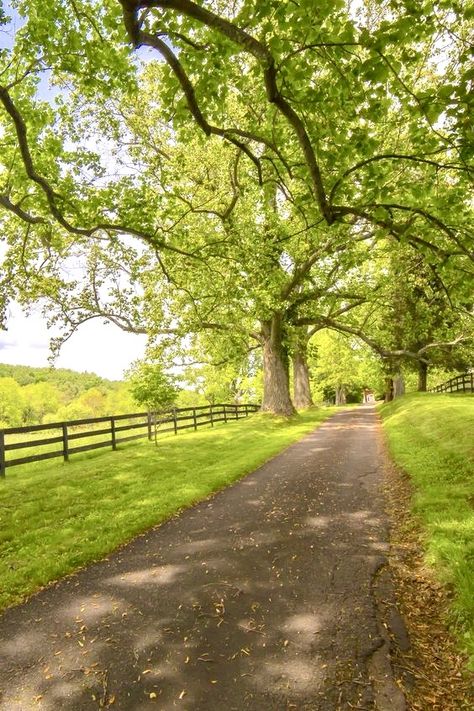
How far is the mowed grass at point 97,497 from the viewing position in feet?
22.2

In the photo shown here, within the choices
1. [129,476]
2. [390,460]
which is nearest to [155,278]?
[129,476]

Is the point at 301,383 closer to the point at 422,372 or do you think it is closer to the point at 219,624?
the point at 422,372

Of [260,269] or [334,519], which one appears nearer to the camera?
[334,519]

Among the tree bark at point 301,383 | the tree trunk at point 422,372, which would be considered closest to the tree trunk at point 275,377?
the tree bark at point 301,383

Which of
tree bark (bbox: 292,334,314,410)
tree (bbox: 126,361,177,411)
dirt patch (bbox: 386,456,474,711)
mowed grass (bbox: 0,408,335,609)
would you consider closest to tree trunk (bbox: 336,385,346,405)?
tree bark (bbox: 292,334,314,410)

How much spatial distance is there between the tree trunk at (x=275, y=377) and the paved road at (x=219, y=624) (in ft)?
60.2

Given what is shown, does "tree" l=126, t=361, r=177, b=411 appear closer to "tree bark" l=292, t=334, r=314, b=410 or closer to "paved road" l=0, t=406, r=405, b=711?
"paved road" l=0, t=406, r=405, b=711

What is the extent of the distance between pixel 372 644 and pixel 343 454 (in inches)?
420

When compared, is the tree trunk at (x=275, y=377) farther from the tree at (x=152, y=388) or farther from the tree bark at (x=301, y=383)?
the tree bark at (x=301, y=383)

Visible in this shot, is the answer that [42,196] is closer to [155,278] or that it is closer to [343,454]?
[155,278]

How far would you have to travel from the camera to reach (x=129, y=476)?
11938 mm

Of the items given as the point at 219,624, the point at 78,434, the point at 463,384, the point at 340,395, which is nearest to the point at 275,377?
the point at 78,434

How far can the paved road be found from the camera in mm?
3732

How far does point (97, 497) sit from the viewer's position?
1007 cm
